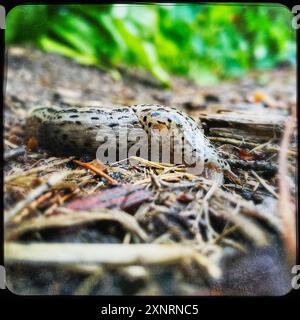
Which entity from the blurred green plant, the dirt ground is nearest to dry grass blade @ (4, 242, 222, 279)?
the dirt ground

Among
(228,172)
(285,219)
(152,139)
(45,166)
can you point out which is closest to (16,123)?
(45,166)

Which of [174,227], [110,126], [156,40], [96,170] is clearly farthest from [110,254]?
[156,40]

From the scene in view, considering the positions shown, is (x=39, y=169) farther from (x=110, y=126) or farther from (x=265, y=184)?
(x=265, y=184)

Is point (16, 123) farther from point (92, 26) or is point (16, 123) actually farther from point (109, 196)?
point (92, 26)

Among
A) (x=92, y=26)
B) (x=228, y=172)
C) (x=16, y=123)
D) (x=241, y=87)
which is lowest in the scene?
(x=228, y=172)

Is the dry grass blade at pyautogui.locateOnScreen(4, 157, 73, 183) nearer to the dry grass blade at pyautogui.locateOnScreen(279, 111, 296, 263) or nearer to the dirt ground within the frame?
the dirt ground

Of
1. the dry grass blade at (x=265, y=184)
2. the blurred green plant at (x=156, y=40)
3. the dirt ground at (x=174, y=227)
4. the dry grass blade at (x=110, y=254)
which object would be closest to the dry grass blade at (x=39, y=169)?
the dirt ground at (x=174, y=227)
